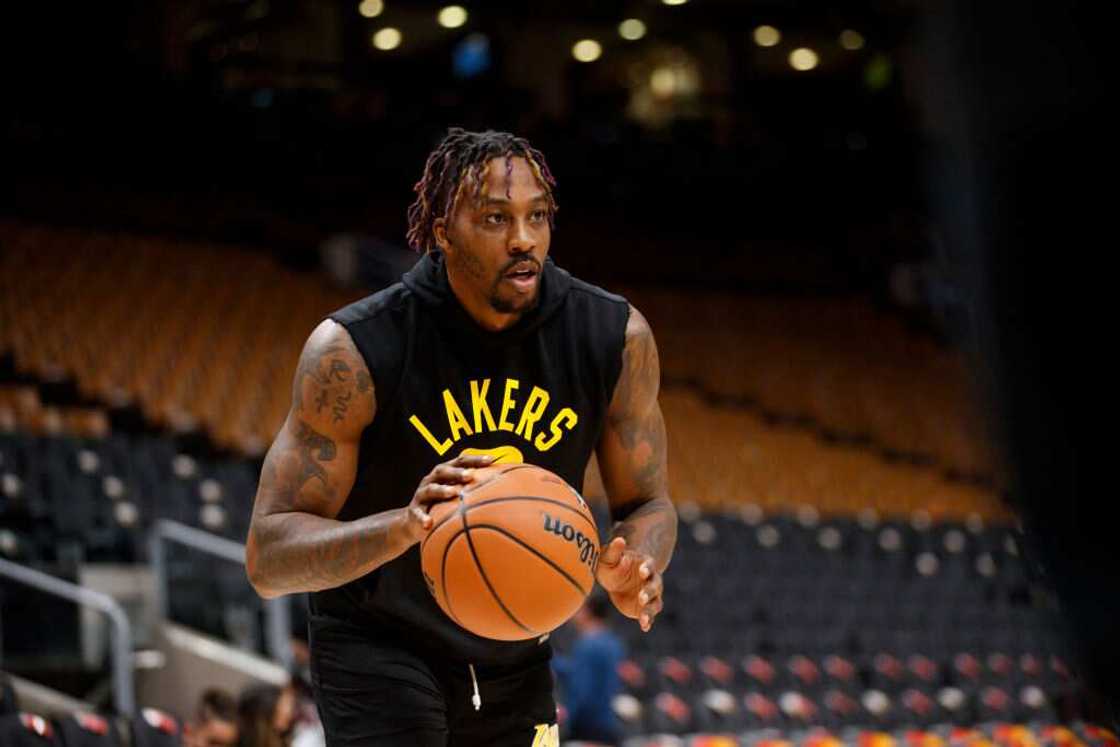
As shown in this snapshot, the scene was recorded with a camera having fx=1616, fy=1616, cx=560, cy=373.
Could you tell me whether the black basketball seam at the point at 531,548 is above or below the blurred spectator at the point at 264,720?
above

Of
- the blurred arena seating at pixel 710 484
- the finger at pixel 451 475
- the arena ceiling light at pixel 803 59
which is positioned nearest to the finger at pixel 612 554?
the finger at pixel 451 475

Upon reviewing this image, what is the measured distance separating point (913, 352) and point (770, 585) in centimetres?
994

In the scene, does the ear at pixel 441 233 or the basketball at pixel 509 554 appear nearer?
the basketball at pixel 509 554

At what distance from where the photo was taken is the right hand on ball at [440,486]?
2.41 metres

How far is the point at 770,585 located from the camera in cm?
1262

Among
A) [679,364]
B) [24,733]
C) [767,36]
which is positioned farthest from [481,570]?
[767,36]

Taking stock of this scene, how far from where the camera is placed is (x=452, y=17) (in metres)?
23.4

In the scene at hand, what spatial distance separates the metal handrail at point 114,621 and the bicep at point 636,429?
4.81 metres

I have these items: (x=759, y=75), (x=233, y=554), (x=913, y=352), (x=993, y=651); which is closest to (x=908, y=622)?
(x=993, y=651)

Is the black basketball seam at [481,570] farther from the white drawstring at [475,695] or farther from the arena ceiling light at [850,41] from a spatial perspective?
the arena ceiling light at [850,41]

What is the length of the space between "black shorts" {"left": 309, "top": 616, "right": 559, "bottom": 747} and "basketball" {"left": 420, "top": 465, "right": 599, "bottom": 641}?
1.06ft

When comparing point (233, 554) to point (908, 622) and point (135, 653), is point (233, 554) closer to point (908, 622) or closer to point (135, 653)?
point (135, 653)

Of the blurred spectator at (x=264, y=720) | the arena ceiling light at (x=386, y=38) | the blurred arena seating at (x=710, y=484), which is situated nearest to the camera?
the blurred spectator at (x=264, y=720)

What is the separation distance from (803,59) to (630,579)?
80.6 feet
